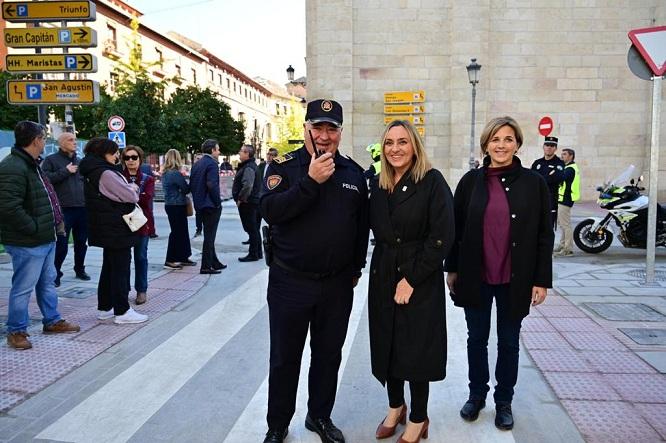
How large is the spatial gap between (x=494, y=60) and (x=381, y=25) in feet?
14.3

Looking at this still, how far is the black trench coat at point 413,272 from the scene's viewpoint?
2.79 m

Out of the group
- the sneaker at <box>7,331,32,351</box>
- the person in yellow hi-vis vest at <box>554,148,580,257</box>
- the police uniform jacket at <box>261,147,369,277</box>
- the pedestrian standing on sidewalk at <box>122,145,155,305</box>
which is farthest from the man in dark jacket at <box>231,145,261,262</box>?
the police uniform jacket at <box>261,147,369,277</box>

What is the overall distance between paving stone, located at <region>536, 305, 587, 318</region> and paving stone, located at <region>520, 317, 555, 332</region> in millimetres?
217

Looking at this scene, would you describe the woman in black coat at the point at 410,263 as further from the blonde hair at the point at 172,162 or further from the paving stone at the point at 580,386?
the blonde hair at the point at 172,162

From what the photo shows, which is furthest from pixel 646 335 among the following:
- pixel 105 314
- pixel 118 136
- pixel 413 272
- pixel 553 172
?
pixel 118 136

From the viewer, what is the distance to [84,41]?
7.43 m

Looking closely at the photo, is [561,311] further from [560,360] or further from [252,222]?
[252,222]

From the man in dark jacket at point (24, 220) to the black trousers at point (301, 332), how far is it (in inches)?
103

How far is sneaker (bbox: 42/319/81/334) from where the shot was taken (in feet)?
16.0

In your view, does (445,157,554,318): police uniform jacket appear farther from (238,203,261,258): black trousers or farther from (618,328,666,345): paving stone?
(238,203,261,258): black trousers

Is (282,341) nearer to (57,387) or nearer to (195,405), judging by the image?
(195,405)

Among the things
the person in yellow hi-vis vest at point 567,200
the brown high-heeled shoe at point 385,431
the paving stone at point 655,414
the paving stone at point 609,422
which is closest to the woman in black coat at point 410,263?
the brown high-heeled shoe at point 385,431

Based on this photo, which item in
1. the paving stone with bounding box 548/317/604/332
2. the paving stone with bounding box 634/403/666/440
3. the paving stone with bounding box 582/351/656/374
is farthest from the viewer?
the paving stone with bounding box 548/317/604/332

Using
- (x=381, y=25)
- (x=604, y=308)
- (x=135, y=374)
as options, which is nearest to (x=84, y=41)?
(x=135, y=374)
